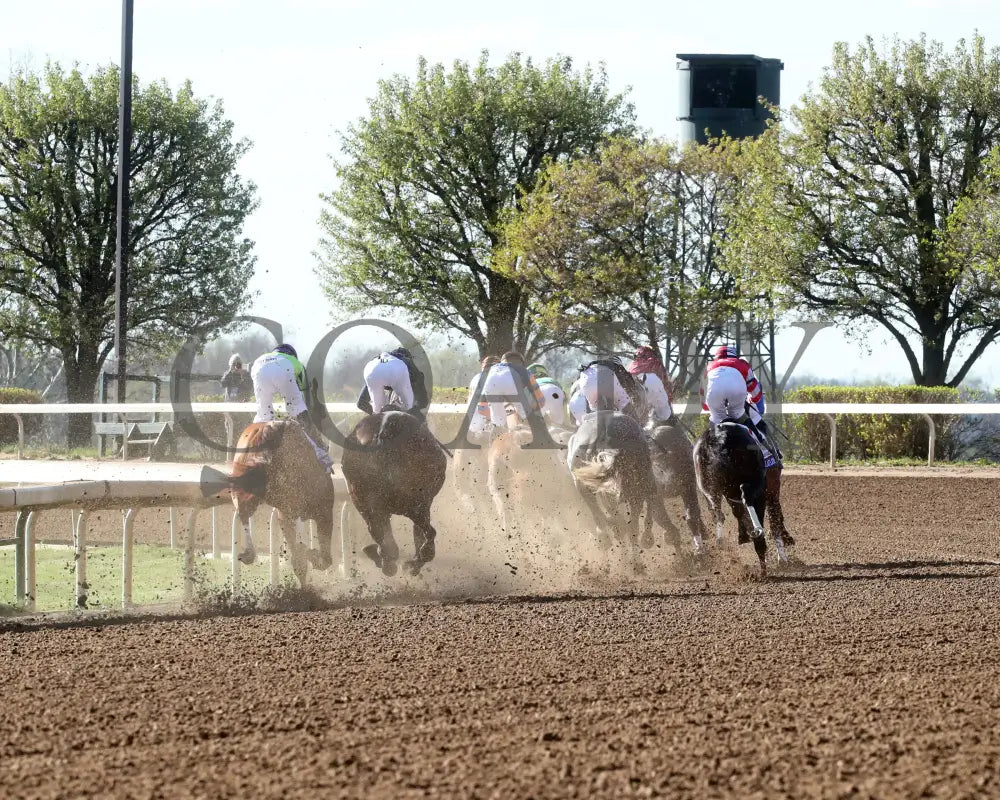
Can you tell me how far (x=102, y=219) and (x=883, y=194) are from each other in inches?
678

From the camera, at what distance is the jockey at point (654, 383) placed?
10656 millimetres

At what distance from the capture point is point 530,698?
5.20m

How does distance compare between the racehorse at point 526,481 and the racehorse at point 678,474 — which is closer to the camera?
the racehorse at point 678,474

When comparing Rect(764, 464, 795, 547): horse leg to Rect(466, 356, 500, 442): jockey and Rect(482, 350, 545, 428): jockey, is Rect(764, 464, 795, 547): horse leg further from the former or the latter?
Rect(466, 356, 500, 442): jockey

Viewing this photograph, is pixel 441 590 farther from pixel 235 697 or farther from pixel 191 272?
pixel 191 272

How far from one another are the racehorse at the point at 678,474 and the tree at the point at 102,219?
23.4 meters

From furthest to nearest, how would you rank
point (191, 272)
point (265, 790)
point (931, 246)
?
point (191, 272), point (931, 246), point (265, 790)

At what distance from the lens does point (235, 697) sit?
523 cm

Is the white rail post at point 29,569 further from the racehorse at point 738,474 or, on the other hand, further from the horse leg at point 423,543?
the racehorse at point 738,474

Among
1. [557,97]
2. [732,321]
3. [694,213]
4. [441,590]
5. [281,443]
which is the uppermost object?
[557,97]

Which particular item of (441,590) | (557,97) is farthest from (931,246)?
(441,590)

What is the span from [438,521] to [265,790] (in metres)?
7.55

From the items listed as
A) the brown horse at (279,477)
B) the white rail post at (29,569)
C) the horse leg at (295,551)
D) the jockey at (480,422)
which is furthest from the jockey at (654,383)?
the white rail post at (29,569)

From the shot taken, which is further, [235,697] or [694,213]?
[694,213]
